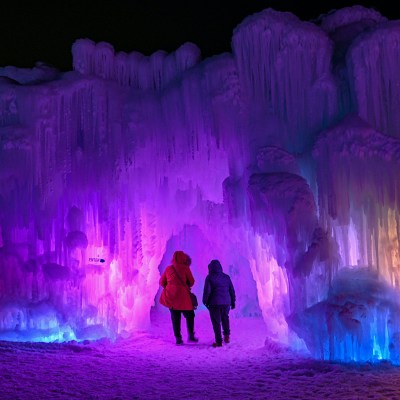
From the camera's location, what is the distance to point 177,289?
10539mm

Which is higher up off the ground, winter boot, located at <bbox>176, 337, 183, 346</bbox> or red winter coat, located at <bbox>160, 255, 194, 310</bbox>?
red winter coat, located at <bbox>160, 255, 194, 310</bbox>

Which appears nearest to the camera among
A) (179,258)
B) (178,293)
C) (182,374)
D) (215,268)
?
(182,374)

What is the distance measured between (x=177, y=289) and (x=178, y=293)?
0.26ft

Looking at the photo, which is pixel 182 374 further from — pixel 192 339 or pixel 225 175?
pixel 225 175

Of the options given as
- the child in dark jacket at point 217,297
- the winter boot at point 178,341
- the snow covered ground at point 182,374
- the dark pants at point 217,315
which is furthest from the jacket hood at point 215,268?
the winter boot at point 178,341

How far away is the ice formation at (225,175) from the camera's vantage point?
8.98m

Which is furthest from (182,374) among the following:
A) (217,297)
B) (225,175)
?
(225,175)

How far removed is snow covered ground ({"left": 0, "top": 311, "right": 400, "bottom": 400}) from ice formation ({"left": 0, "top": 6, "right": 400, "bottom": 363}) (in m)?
0.87

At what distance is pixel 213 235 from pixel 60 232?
587cm

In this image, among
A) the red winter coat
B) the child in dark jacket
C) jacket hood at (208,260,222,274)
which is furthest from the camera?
the red winter coat

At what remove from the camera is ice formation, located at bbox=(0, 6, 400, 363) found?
8.98m

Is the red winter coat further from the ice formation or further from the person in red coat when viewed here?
the ice formation

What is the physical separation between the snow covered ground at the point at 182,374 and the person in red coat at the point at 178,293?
1.41 ft

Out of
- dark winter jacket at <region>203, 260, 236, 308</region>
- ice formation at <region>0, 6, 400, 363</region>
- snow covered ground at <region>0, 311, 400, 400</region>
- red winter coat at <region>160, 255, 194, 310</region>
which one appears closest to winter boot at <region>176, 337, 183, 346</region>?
snow covered ground at <region>0, 311, 400, 400</region>
